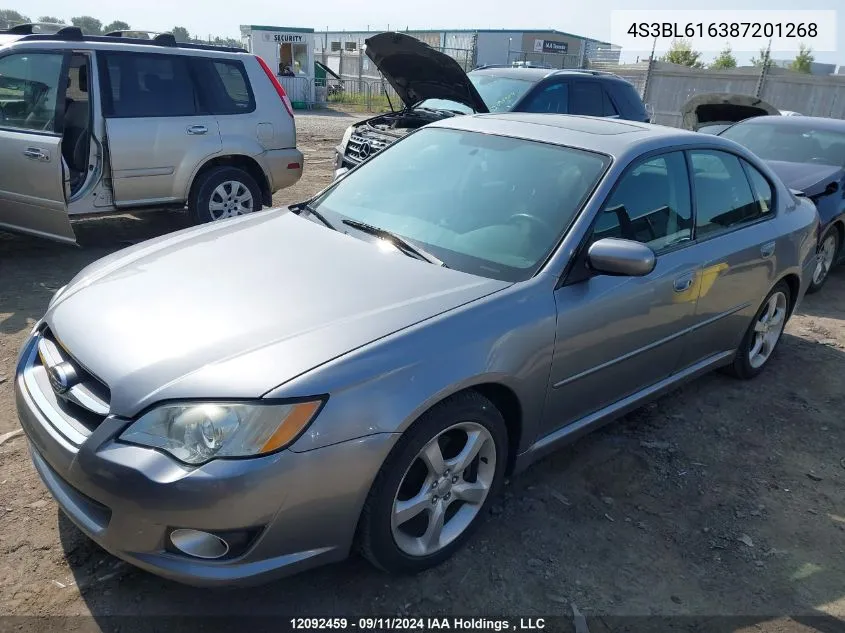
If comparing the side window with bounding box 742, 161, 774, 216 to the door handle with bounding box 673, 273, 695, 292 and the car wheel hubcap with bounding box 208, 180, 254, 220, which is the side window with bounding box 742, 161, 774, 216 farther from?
the car wheel hubcap with bounding box 208, 180, 254, 220

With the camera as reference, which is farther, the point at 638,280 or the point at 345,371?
the point at 638,280

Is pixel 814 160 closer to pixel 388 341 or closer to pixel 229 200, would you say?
pixel 229 200

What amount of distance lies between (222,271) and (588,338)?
1.56 meters

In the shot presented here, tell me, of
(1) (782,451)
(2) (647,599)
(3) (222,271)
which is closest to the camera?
(2) (647,599)

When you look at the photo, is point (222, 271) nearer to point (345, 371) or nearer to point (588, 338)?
point (345, 371)

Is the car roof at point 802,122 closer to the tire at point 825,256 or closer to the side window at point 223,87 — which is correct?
the tire at point 825,256

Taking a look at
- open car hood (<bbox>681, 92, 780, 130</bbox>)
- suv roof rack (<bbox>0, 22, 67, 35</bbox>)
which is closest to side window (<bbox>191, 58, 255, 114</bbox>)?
suv roof rack (<bbox>0, 22, 67, 35</bbox>)

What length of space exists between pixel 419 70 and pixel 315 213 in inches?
183

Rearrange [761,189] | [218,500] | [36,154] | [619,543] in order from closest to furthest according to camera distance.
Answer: [218,500] → [619,543] → [761,189] → [36,154]

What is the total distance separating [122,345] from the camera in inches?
89.2

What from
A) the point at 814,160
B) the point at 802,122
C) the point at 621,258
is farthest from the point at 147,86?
the point at 802,122

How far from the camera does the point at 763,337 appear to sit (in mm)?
4562

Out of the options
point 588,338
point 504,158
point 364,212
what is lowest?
point 588,338

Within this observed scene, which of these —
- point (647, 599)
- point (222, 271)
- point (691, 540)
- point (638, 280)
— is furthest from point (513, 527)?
point (222, 271)
